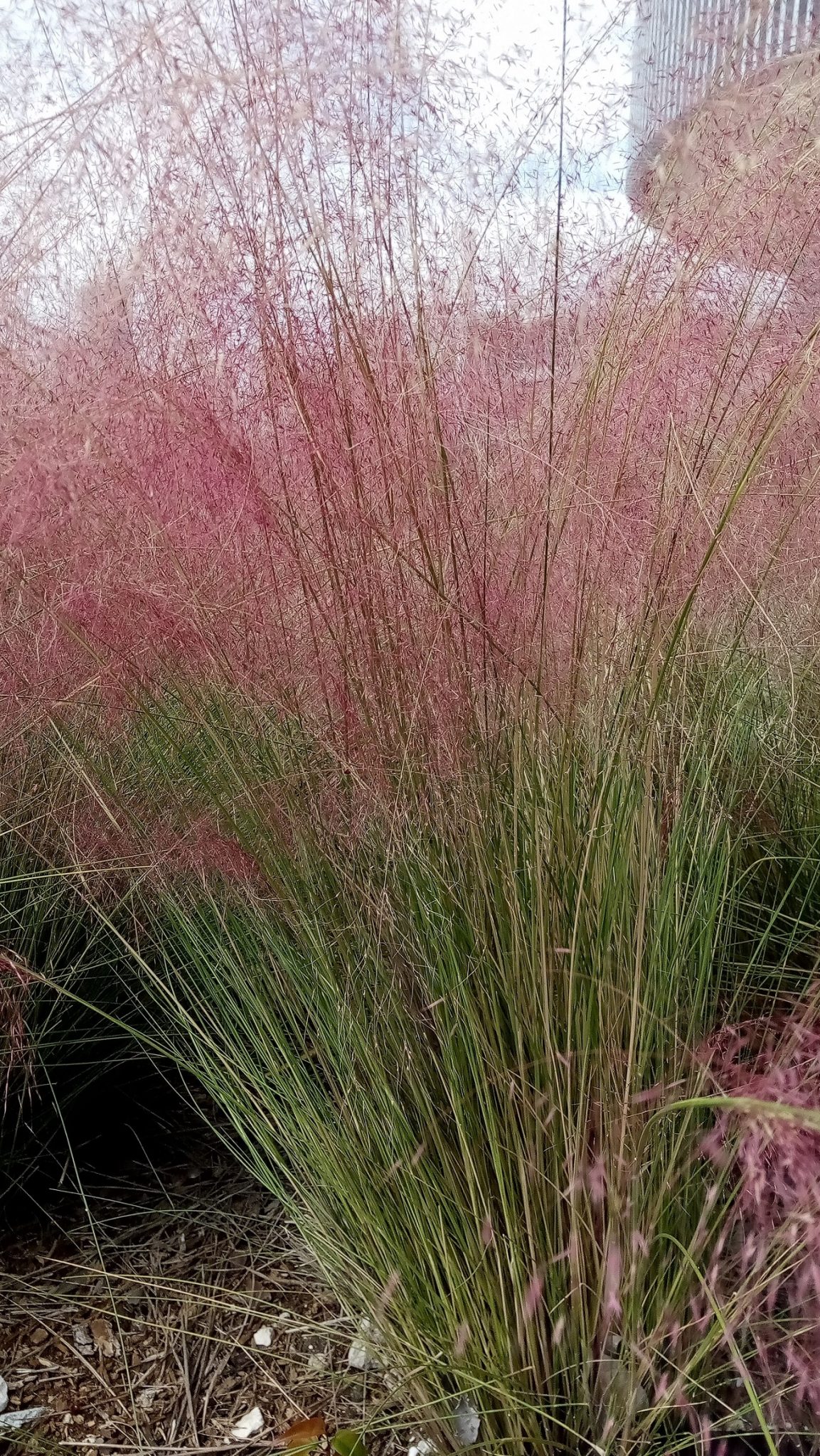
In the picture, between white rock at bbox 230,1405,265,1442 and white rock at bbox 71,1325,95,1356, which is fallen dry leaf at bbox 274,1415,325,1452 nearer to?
white rock at bbox 230,1405,265,1442

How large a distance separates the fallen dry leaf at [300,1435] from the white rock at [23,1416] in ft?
0.88

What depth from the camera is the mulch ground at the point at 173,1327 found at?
105 centimetres

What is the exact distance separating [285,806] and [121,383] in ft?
1.46

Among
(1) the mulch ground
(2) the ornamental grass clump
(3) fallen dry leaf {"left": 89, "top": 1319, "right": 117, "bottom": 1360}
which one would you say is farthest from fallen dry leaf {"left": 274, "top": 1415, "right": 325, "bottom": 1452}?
(3) fallen dry leaf {"left": 89, "top": 1319, "right": 117, "bottom": 1360}

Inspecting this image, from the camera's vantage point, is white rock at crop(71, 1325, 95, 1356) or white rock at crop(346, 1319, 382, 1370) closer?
white rock at crop(346, 1319, 382, 1370)

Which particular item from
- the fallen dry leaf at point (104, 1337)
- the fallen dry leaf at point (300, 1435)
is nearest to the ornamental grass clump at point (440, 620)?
the fallen dry leaf at point (300, 1435)

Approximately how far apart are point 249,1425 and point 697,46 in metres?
1.46

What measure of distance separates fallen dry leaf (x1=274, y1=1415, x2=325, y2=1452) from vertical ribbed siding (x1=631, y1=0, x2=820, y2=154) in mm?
1316

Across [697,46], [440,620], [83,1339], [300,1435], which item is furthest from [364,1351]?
[697,46]

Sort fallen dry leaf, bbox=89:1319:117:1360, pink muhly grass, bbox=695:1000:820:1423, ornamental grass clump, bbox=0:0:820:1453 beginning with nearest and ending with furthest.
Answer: pink muhly grass, bbox=695:1000:820:1423 < ornamental grass clump, bbox=0:0:820:1453 < fallen dry leaf, bbox=89:1319:117:1360

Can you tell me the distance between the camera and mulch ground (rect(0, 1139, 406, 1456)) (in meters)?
1.05

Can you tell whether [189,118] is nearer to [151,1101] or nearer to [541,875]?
[541,875]

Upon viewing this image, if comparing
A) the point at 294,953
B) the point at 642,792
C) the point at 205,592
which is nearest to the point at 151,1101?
the point at 294,953

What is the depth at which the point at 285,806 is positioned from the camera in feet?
3.41
